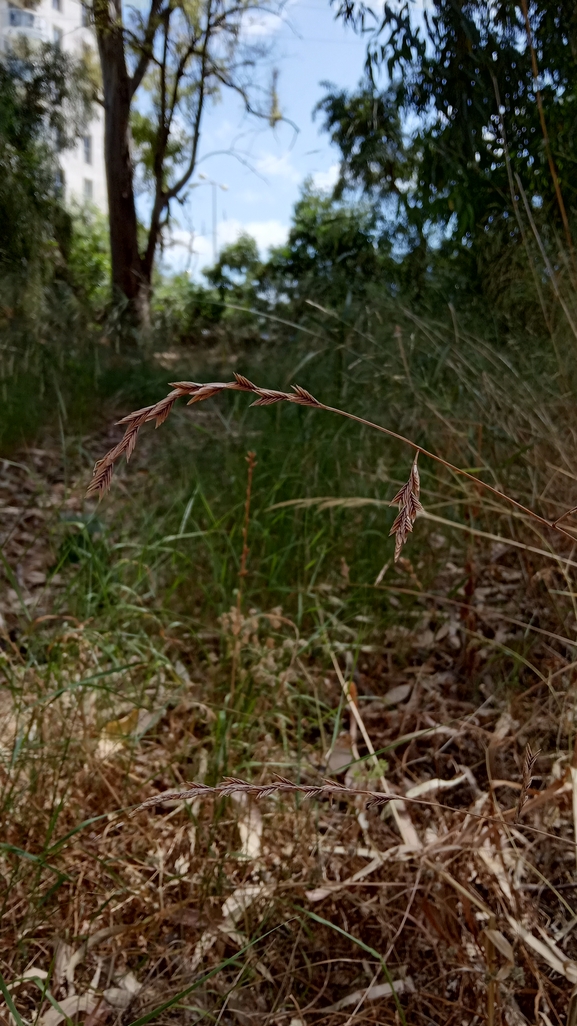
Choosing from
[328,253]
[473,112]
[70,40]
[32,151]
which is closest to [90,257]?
[32,151]

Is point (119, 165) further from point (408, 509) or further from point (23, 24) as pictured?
point (408, 509)

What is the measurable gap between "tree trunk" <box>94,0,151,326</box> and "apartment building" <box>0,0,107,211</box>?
0.07 m

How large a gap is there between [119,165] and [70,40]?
0.66m

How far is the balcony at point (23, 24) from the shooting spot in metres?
2.71

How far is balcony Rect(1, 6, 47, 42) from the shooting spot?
2705 millimetres

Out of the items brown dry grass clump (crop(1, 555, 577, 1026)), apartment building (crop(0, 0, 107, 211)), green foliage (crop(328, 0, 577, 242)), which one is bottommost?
brown dry grass clump (crop(1, 555, 577, 1026))

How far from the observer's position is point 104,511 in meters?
1.79

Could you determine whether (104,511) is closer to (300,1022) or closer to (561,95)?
(300,1022)

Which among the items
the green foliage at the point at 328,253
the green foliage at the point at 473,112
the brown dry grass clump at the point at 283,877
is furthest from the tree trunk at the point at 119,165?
the brown dry grass clump at the point at 283,877

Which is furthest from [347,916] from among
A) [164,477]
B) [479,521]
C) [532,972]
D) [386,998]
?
[164,477]

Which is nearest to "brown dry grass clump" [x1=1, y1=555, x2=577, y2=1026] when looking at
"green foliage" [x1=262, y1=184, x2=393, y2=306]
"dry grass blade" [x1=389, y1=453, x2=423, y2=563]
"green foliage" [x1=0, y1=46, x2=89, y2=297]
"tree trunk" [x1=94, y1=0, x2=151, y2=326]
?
"dry grass blade" [x1=389, y1=453, x2=423, y2=563]

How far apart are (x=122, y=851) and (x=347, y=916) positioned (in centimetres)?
31

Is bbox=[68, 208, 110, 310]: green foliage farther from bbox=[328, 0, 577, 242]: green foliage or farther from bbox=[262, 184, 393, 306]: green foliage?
bbox=[328, 0, 577, 242]: green foliage

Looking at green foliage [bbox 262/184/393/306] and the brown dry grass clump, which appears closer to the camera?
the brown dry grass clump
